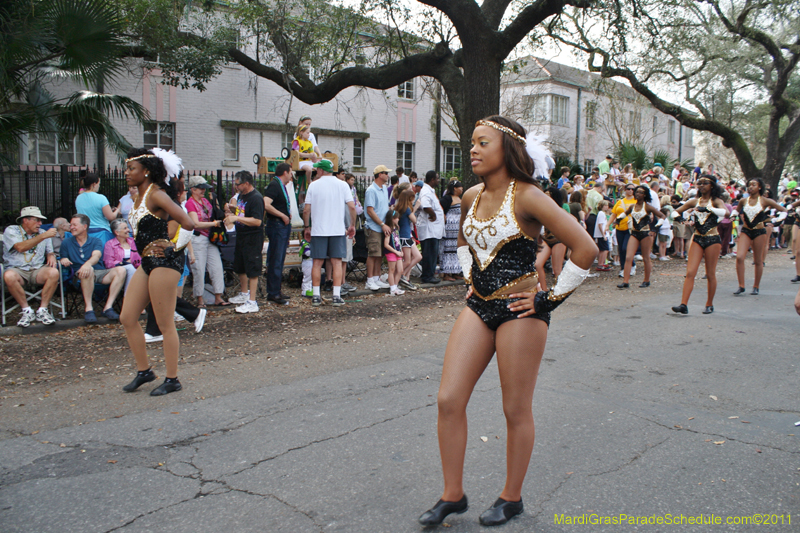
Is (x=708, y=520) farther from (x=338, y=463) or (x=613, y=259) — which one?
(x=613, y=259)

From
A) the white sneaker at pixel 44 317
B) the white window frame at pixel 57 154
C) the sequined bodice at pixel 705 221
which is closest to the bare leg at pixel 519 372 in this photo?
the white sneaker at pixel 44 317

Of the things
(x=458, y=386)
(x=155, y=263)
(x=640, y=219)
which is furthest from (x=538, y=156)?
(x=640, y=219)

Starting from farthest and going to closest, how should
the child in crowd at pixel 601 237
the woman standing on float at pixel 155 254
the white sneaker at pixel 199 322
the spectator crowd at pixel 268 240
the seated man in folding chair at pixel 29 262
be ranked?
the child in crowd at pixel 601 237 < the spectator crowd at pixel 268 240 < the seated man in folding chair at pixel 29 262 < the white sneaker at pixel 199 322 < the woman standing on float at pixel 155 254

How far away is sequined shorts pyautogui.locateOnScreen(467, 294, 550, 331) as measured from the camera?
116 inches

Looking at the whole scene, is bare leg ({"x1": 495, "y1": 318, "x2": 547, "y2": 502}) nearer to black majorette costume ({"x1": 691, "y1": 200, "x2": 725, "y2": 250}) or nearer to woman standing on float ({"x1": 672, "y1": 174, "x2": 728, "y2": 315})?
woman standing on float ({"x1": 672, "y1": 174, "x2": 728, "y2": 315})

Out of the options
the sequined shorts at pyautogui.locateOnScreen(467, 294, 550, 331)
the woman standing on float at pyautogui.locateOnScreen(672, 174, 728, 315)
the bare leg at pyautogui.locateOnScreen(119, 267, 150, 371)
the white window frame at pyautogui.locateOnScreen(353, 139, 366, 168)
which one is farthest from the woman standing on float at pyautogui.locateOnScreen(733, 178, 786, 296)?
the white window frame at pyautogui.locateOnScreen(353, 139, 366, 168)

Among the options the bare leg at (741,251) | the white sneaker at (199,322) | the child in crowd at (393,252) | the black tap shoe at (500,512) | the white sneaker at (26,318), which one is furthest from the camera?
the child in crowd at (393,252)

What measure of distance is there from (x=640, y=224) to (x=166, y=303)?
9.07 metres

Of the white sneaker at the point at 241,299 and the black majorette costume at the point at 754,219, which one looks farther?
the black majorette costume at the point at 754,219

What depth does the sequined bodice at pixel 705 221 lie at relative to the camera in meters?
8.73

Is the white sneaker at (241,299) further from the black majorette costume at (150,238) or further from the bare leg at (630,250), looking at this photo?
the bare leg at (630,250)

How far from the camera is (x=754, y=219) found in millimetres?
10625

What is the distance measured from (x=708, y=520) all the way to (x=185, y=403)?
12.4ft

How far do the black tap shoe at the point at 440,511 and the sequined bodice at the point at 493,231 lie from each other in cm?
117
